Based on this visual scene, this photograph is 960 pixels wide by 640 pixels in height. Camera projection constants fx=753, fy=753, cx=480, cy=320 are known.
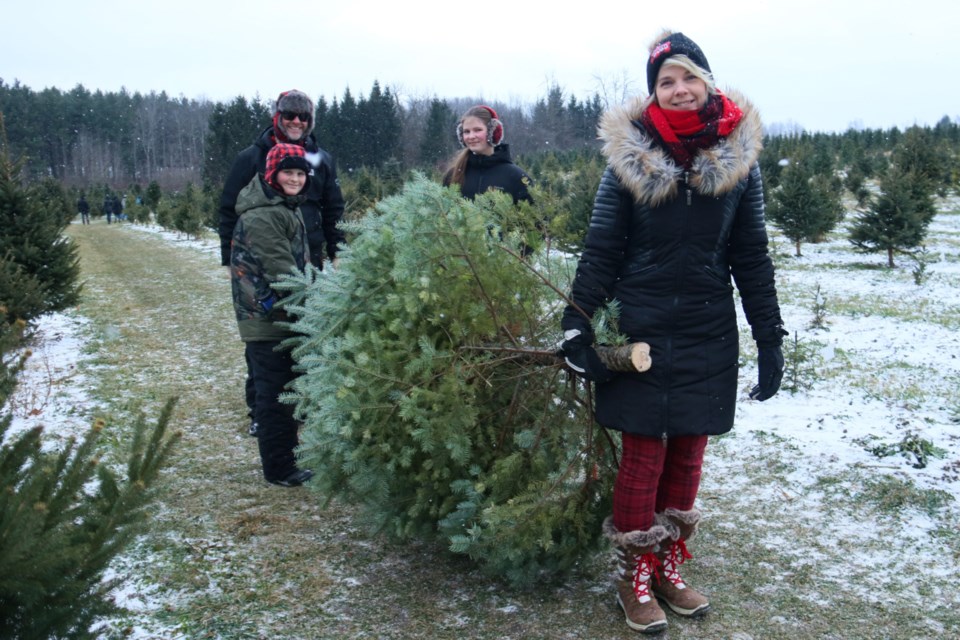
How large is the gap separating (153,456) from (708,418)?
185cm

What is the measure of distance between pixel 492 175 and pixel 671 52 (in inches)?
82.7

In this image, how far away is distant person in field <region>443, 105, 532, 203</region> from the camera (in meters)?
4.58

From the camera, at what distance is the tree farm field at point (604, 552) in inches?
114

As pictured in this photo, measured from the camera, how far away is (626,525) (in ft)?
→ 9.43

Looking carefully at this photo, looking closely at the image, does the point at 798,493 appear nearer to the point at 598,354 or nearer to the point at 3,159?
the point at 598,354

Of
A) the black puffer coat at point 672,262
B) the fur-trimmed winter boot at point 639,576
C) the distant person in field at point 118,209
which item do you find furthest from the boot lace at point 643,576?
the distant person in field at point 118,209

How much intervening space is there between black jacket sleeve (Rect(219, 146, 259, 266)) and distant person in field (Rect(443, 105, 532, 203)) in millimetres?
1236

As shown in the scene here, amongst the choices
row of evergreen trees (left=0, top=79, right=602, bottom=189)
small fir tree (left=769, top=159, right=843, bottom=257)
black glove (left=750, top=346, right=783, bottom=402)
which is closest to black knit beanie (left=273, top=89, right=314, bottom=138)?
black glove (left=750, top=346, right=783, bottom=402)

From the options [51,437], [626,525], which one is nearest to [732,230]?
[626,525]

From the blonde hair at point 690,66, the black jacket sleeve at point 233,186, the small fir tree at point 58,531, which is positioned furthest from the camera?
the black jacket sleeve at point 233,186

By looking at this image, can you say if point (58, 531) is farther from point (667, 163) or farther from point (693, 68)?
point (693, 68)

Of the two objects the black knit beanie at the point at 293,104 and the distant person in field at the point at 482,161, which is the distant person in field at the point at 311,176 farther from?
the distant person in field at the point at 482,161

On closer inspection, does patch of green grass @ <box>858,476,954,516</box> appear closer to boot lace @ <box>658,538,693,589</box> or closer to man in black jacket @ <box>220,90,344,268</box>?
boot lace @ <box>658,538,693,589</box>

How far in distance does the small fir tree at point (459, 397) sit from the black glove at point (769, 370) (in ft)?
2.16
